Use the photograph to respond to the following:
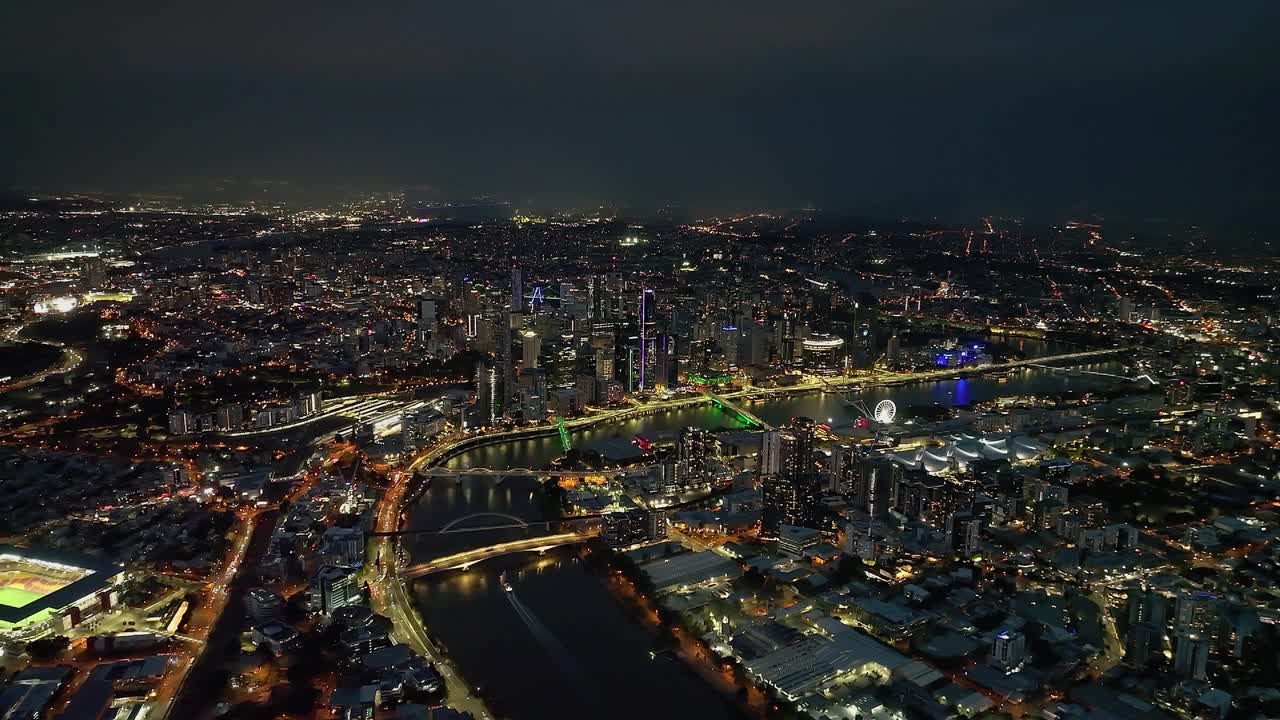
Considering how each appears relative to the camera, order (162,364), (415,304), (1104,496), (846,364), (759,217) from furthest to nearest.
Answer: (759,217) < (415,304) < (846,364) < (162,364) < (1104,496)

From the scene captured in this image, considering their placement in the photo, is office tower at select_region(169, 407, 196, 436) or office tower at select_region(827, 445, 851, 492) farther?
office tower at select_region(169, 407, 196, 436)

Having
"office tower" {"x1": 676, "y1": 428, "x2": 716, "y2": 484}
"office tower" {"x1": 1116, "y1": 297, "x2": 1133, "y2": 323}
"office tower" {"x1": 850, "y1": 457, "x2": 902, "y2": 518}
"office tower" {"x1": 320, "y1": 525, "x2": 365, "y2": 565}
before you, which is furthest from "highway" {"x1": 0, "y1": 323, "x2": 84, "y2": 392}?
"office tower" {"x1": 1116, "y1": 297, "x2": 1133, "y2": 323}

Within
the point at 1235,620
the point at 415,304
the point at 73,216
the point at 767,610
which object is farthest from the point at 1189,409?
the point at 73,216

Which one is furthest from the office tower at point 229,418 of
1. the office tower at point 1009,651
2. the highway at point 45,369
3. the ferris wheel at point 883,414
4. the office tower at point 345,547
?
the office tower at point 1009,651

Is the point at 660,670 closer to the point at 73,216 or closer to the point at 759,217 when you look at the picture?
the point at 73,216

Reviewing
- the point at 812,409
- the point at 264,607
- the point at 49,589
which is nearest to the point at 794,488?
the point at 264,607

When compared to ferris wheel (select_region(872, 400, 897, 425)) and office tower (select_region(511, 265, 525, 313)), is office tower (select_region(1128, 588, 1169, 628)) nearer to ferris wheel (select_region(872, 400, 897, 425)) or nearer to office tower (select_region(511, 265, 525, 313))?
ferris wheel (select_region(872, 400, 897, 425))
